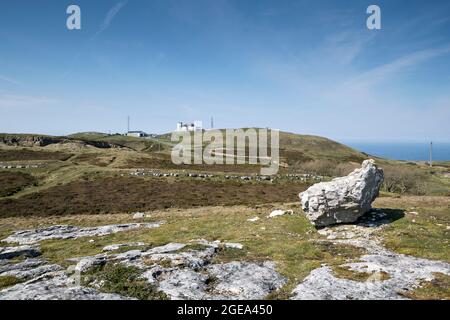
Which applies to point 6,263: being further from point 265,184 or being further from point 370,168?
point 265,184

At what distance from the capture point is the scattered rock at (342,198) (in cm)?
2577

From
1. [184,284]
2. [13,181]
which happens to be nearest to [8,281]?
[184,284]

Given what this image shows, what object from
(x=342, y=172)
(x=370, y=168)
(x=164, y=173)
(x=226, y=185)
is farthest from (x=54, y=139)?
(x=370, y=168)

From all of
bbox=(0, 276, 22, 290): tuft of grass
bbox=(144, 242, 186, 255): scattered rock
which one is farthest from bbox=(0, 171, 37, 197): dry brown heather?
bbox=(144, 242, 186, 255): scattered rock

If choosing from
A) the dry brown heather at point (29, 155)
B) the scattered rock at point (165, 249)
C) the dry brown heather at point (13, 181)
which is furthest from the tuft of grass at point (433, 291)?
the dry brown heather at point (29, 155)

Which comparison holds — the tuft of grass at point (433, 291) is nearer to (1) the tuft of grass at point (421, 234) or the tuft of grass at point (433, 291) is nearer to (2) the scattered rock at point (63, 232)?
(1) the tuft of grass at point (421, 234)

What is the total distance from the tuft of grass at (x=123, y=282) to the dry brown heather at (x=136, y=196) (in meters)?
30.3

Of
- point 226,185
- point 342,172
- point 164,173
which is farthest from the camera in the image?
point 342,172

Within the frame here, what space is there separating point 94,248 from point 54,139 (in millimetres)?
152666

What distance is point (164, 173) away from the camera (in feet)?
243

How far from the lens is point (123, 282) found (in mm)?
14781

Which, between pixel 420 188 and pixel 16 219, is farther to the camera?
pixel 420 188

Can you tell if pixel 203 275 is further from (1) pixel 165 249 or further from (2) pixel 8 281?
(2) pixel 8 281
